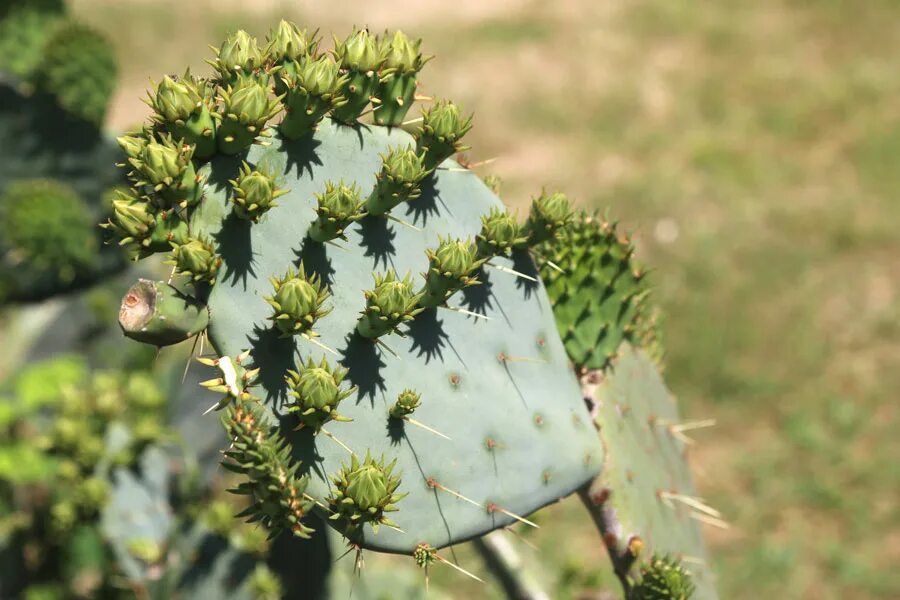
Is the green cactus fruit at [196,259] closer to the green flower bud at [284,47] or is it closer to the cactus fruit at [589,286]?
the green flower bud at [284,47]

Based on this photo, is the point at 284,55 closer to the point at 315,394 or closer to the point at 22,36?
the point at 315,394

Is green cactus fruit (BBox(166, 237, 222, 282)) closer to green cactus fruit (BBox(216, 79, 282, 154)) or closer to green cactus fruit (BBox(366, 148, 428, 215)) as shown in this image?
green cactus fruit (BBox(216, 79, 282, 154))

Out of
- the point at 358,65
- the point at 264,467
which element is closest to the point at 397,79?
the point at 358,65

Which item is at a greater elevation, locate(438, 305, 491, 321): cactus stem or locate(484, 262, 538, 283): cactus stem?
locate(484, 262, 538, 283): cactus stem

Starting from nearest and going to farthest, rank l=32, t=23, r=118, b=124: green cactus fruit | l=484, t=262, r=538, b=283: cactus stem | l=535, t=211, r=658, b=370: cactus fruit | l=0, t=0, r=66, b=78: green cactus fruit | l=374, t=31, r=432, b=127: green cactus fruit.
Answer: l=374, t=31, r=432, b=127: green cactus fruit → l=484, t=262, r=538, b=283: cactus stem → l=535, t=211, r=658, b=370: cactus fruit → l=32, t=23, r=118, b=124: green cactus fruit → l=0, t=0, r=66, b=78: green cactus fruit

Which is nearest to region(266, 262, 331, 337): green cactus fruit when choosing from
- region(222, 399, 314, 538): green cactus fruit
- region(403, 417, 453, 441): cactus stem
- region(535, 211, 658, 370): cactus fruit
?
region(222, 399, 314, 538): green cactus fruit

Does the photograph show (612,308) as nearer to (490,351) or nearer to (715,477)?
Result: (490,351)
